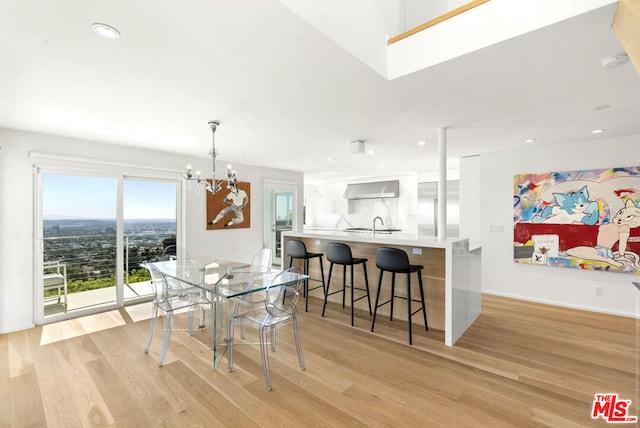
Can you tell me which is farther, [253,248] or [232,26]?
[253,248]

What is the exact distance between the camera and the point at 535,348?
286 cm

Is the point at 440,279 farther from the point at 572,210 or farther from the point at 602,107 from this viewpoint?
the point at 572,210

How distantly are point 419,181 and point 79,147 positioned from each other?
6.26 m

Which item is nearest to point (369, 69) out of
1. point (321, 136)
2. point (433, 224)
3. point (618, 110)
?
point (321, 136)

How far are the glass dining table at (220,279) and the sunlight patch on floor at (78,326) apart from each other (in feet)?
3.65

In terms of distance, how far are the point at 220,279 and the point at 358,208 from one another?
593 cm

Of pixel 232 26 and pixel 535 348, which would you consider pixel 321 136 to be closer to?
pixel 232 26

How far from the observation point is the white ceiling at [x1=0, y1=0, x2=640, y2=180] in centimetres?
154

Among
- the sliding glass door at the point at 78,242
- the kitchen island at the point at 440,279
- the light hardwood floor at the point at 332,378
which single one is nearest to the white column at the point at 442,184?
the kitchen island at the point at 440,279

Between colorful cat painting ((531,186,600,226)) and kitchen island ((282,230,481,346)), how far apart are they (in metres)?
1.46

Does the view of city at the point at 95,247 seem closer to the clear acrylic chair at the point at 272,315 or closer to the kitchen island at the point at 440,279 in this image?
the clear acrylic chair at the point at 272,315

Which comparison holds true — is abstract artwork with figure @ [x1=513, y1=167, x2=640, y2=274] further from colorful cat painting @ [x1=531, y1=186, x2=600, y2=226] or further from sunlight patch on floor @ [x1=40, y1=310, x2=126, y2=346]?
sunlight patch on floor @ [x1=40, y1=310, x2=126, y2=346]

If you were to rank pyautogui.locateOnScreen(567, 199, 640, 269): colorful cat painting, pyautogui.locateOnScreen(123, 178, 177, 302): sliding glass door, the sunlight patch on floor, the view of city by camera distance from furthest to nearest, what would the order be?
pyautogui.locateOnScreen(123, 178, 177, 302): sliding glass door
the view of city
pyautogui.locateOnScreen(567, 199, 640, 269): colorful cat painting
the sunlight patch on floor

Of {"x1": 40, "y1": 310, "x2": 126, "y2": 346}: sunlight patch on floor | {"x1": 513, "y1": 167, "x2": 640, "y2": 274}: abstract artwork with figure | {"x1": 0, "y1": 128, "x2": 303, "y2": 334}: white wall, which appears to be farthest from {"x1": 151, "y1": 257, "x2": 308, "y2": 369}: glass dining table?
{"x1": 513, "y1": 167, "x2": 640, "y2": 274}: abstract artwork with figure
